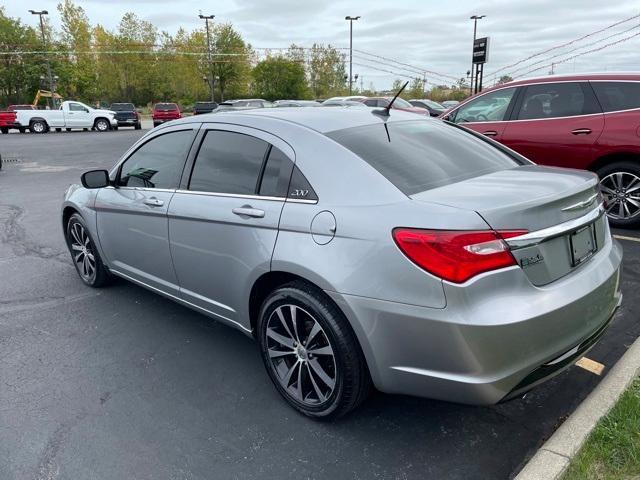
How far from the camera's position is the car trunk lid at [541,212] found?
7.02 feet

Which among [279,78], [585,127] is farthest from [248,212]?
[279,78]

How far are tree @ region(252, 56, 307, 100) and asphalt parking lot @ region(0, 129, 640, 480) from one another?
5596 centimetres

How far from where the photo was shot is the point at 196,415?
2791mm

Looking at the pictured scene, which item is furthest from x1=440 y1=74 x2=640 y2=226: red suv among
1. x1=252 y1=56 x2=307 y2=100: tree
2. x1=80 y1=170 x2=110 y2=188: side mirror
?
x1=252 y1=56 x2=307 y2=100: tree

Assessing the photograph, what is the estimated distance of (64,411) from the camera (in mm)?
2857

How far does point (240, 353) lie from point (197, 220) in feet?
3.32

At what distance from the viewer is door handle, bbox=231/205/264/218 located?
2.76m

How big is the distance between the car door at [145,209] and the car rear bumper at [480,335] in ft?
5.60

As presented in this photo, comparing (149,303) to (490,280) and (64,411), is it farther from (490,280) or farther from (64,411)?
(490,280)

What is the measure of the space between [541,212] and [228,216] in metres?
1.70

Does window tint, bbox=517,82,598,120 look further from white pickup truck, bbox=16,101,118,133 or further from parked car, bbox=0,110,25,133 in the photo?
parked car, bbox=0,110,25,133

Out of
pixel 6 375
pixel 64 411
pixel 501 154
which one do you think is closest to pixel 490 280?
pixel 501 154

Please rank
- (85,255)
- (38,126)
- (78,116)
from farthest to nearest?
1. (78,116)
2. (38,126)
3. (85,255)

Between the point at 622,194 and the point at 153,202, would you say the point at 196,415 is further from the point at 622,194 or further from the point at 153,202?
the point at 622,194
